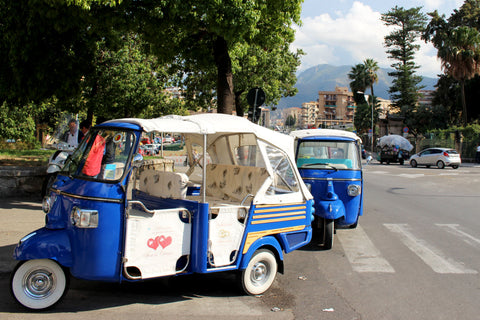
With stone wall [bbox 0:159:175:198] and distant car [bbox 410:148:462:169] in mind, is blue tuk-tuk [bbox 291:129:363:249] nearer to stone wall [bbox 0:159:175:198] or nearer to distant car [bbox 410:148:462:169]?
stone wall [bbox 0:159:175:198]

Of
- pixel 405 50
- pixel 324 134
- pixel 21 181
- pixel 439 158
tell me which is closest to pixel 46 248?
pixel 324 134

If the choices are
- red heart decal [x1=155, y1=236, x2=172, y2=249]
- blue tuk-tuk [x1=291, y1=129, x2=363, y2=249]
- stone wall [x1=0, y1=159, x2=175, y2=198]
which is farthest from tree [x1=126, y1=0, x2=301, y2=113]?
red heart decal [x1=155, y1=236, x2=172, y2=249]

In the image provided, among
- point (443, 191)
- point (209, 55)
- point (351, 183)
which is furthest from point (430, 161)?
point (351, 183)

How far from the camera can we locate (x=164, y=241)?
4.91 m

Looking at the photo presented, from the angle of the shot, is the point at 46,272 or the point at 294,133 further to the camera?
the point at 294,133

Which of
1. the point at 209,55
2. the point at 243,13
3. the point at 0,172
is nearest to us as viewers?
the point at 243,13

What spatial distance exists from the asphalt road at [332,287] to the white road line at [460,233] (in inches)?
0.8

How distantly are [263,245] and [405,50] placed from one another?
2561 inches

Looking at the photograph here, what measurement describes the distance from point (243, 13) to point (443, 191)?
11365 millimetres

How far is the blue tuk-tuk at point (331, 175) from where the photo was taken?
812 cm

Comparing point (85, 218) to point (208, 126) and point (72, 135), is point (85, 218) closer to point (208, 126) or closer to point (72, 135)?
point (208, 126)

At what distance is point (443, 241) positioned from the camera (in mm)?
8867

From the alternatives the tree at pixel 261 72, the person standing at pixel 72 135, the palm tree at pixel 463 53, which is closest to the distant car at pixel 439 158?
the tree at pixel 261 72

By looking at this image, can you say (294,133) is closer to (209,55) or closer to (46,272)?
(209,55)
